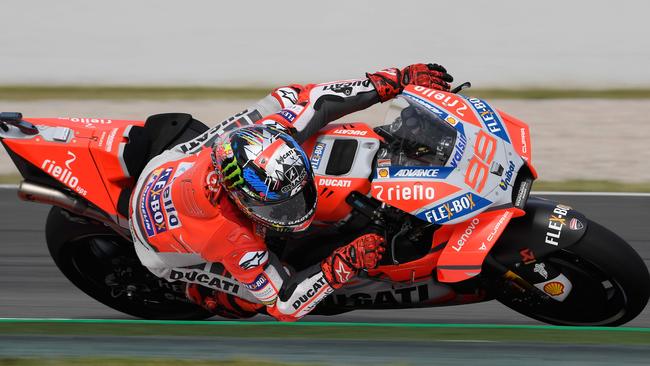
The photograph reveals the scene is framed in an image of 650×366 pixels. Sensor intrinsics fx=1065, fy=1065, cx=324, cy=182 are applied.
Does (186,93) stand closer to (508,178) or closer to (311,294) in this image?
(311,294)

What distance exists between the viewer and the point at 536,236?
470 cm

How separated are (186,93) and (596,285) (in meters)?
6.53

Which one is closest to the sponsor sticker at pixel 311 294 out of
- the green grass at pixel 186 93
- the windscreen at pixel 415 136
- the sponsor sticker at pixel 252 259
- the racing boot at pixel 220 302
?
the sponsor sticker at pixel 252 259

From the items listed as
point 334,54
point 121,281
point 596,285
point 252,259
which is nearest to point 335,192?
point 252,259

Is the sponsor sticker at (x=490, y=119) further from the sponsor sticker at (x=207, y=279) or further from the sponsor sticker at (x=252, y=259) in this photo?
the sponsor sticker at (x=207, y=279)

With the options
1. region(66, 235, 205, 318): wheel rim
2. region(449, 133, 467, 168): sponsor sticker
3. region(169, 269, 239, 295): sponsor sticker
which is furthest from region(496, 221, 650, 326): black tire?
region(66, 235, 205, 318): wheel rim

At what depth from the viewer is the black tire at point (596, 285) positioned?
4746 mm

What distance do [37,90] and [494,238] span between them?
755 cm

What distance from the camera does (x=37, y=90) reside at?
36.1ft

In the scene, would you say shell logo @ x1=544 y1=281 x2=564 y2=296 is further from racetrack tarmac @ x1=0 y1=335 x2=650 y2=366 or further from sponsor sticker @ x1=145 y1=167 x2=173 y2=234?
sponsor sticker @ x1=145 y1=167 x2=173 y2=234

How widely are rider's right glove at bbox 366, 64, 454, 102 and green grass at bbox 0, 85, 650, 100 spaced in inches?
212

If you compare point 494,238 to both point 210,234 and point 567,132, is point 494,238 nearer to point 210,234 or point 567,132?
point 210,234

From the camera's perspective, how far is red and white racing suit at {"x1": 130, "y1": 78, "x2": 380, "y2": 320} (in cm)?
456

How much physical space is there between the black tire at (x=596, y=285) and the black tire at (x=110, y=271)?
1.75 meters
